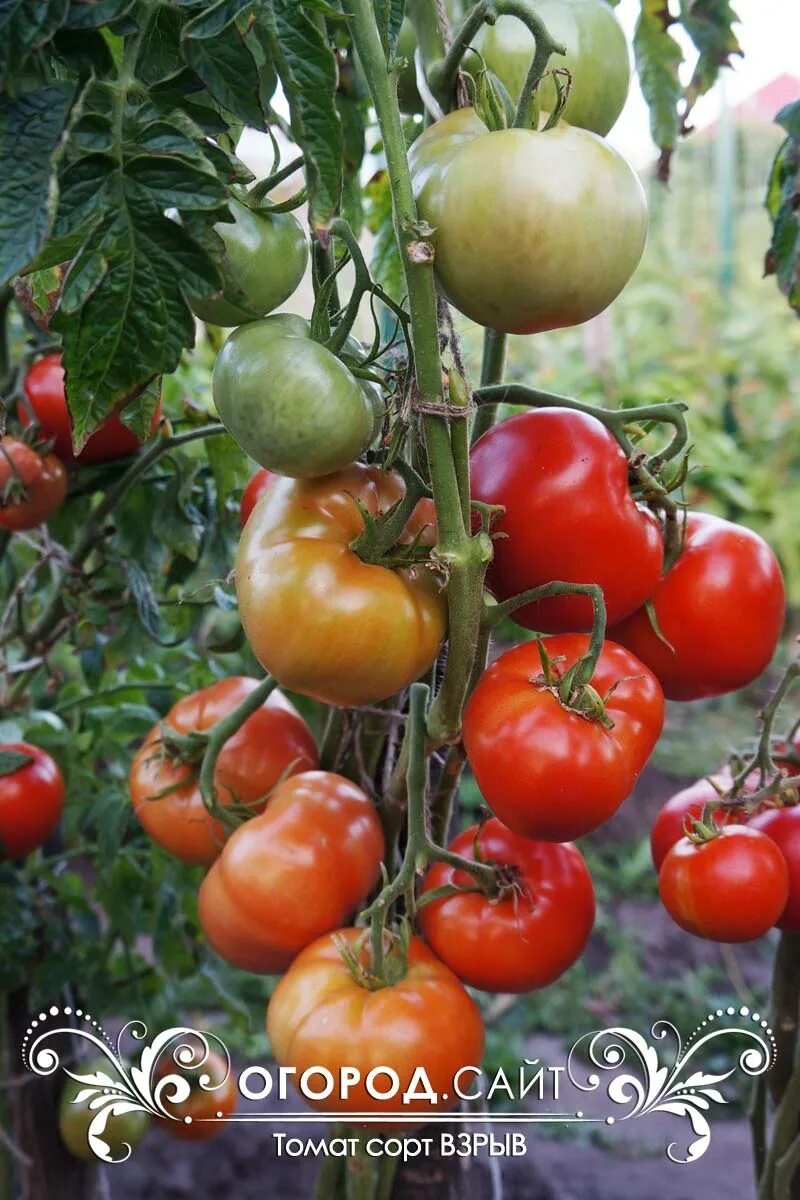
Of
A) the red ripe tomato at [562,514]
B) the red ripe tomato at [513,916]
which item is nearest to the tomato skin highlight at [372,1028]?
the red ripe tomato at [513,916]

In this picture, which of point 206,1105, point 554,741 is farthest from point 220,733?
point 206,1105

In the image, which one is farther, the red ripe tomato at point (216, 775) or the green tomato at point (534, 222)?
the red ripe tomato at point (216, 775)

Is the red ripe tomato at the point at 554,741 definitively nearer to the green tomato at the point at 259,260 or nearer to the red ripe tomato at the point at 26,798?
Answer: the green tomato at the point at 259,260

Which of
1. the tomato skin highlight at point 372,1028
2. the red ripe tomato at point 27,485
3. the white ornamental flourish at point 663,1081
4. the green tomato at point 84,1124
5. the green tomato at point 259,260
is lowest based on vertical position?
the green tomato at point 84,1124

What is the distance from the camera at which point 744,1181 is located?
6.07 feet

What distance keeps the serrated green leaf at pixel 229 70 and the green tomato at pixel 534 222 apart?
Answer: 9 centimetres

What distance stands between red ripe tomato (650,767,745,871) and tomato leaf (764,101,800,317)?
15.0 inches

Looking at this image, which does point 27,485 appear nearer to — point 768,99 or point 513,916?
point 513,916

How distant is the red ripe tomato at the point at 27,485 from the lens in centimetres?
96

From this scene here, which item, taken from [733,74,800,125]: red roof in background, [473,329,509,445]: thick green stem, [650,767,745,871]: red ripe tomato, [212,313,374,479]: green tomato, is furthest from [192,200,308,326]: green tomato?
[733,74,800,125]: red roof in background

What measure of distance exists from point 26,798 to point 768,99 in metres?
6.11

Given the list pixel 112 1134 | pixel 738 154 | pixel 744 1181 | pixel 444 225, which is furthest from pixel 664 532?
pixel 738 154

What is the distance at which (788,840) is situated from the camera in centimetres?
80

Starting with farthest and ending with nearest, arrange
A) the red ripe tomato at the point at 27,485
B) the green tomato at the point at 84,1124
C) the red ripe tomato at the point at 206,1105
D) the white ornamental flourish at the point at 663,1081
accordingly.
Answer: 1. the green tomato at the point at 84,1124
2. the red ripe tomato at the point at 206,1105
3. the red ripe tomato at the point at 27,485
4. the white ornamental flourish at the point at 663,1081
